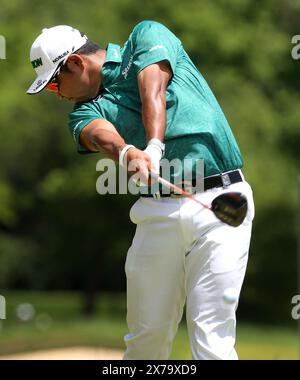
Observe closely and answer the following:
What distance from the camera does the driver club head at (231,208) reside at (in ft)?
17.7

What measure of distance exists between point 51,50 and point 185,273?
5.27 ft

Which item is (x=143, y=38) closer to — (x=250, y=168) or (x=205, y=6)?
(x=250, y=168)

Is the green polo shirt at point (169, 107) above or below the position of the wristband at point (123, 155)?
above

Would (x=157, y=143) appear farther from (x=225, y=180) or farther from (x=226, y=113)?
(x=226, y=113)

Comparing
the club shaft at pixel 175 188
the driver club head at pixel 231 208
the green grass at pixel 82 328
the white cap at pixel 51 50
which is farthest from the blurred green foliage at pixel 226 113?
the driver club head at pixel 231 208

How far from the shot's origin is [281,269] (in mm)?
30719

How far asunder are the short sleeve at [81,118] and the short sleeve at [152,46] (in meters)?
0.39

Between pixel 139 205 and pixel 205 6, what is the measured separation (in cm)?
2658

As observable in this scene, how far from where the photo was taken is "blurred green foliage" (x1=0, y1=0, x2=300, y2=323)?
29719mm

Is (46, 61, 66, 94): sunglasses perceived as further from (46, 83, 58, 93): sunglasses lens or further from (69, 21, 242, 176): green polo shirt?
(69, 21, 242, 176): green polo shirt

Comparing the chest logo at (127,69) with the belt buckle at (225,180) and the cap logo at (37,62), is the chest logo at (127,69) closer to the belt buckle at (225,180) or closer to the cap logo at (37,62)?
the cap logo at (37,62)

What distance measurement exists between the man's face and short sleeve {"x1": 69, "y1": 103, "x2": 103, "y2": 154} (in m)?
0.10

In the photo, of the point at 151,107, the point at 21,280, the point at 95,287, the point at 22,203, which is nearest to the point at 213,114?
the point at 151,107

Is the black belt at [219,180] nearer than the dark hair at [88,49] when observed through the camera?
Yes
